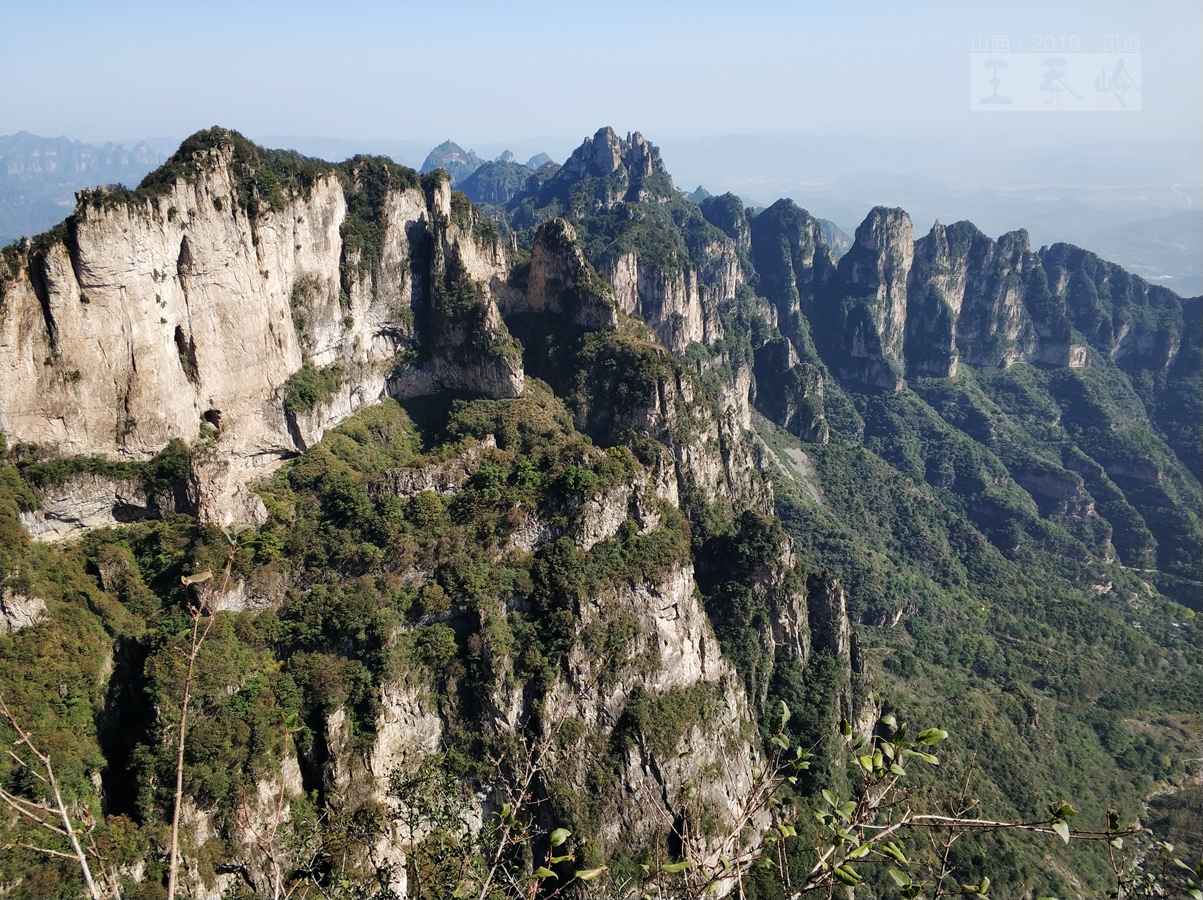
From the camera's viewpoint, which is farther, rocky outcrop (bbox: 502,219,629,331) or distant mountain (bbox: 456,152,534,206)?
distant mountain (bbox: 456,152,534,206)

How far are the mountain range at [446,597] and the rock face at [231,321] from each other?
15cm

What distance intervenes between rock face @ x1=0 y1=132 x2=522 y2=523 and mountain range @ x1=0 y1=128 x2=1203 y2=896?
15cm

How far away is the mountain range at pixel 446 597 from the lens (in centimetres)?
2292

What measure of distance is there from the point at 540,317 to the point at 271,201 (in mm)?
21756

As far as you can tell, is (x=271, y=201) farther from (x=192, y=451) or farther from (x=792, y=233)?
(x=792, y=233)

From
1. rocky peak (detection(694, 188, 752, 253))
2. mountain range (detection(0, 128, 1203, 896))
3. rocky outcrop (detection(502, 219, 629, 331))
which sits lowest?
mountain range (detection(0, 128, 1203, 896))

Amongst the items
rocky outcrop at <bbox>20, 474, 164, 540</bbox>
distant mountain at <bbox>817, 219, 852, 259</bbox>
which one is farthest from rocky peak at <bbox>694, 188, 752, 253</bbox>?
rocky outcrop at <bbox>20, 474, 164, 540</bbox>

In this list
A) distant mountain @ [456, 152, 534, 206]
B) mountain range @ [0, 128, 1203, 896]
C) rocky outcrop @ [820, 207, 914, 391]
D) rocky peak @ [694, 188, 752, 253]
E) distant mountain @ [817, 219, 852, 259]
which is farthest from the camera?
distant mountain @ [817, 219, 852, 259]

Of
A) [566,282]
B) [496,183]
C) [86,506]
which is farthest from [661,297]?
[496,183]

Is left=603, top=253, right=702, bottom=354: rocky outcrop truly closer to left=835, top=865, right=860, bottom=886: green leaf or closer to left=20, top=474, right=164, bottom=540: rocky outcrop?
left=20, top=474, right=164, bottom=540: rocky outcrop

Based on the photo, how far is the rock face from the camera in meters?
26.6

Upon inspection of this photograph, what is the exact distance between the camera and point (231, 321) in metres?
32.8

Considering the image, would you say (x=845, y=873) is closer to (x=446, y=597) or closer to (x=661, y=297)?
(x=446, y=597)

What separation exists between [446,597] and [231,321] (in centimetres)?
1544
